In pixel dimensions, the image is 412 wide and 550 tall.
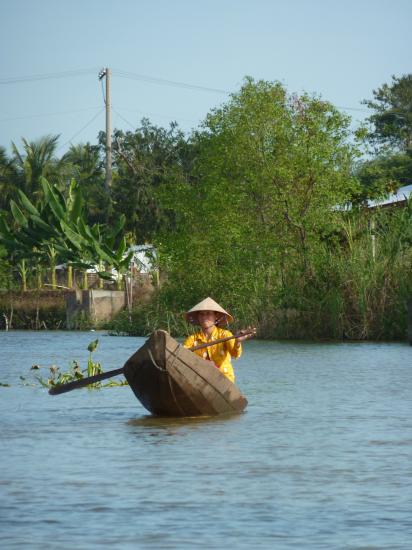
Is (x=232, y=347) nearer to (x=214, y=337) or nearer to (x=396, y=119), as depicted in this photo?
(x=214, y=337)

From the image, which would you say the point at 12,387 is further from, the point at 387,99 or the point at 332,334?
the point at 387,99

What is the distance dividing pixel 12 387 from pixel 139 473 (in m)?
9.90

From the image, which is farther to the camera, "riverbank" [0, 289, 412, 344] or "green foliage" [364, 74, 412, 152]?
"green foliage" [364, 74, 412, 152]

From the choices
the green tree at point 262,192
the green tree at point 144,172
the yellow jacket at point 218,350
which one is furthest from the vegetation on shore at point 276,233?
the yellow jacket at point 218,350

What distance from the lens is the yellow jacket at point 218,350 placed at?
1419cm

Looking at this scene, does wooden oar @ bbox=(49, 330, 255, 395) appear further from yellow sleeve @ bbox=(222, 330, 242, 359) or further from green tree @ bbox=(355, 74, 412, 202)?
green tree @ bbox=(355, 74, 412, 202)

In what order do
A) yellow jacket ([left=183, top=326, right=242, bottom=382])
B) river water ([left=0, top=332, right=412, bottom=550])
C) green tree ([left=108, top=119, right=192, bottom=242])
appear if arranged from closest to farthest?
1. river water ([left=0, top=332, right=412, bottom=550])
2. yellow jacket ([left=183, top=326, right=242, bottom=382])
3. green tree ([left=108, top=119, right=192, bottom=242])

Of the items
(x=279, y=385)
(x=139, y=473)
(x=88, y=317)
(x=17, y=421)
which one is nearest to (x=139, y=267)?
(x=88, y=317)

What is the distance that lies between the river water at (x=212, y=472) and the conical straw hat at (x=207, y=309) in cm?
112

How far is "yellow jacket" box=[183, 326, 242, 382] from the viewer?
1419 cm

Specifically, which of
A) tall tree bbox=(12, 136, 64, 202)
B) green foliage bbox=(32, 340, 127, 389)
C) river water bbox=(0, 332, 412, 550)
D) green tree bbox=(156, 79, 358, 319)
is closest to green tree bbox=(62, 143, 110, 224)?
tall tree bbox=(12, 136, 64, 202)

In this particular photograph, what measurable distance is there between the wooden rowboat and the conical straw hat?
1.68ft

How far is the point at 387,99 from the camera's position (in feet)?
256

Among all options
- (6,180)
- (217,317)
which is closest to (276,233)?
(217,317)
